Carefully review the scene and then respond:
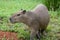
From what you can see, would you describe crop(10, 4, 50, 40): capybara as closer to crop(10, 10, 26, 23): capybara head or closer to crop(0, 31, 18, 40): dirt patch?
crop(10, 10, 26, 23): capybara head

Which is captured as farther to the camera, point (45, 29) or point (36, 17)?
point (45, 29)

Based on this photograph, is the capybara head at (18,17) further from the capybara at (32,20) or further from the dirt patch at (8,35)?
the dirt patch at (8,35)

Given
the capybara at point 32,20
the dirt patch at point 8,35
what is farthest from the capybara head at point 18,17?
the dirt patch at point 8,35

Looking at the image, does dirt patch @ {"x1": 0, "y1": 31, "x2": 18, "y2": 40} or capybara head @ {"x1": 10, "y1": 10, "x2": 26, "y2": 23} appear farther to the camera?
dirt patch @ {"x1": 0, "y1": 31, "x2": 18, "y2": 40}

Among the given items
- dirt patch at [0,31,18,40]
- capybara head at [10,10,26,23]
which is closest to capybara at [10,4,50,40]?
capybara head at [10,10,26,23]

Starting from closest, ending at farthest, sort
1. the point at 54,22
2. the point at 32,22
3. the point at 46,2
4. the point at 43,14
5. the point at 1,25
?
the point at 32,22
the point at 43,14
the point at 1,25
the point at 54,22
the point at 46,2

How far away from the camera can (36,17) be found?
5980 mm

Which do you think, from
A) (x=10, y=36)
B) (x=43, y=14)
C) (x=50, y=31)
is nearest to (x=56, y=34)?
(x=50, y=31)

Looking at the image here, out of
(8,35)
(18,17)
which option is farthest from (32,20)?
(8,35)

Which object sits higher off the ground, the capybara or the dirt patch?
the capybara

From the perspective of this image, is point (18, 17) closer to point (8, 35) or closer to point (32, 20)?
point (32, 20)

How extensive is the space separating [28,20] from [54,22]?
1.84 meters

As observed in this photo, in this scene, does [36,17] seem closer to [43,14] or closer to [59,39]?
[43,14]

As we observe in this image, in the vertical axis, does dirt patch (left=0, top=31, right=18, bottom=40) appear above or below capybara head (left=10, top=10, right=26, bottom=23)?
below
